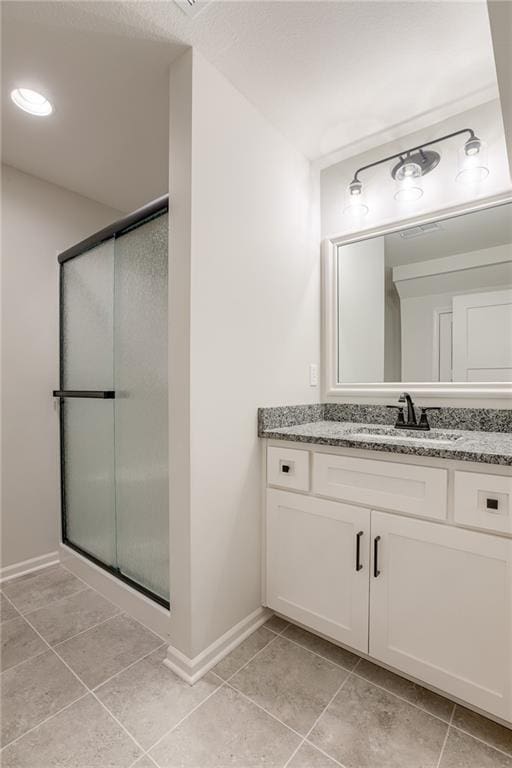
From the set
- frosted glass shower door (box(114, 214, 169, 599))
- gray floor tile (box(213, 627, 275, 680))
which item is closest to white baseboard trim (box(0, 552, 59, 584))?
frosted glass shower door (box(114, 214, 169, 599))

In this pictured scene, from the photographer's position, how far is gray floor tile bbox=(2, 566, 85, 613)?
186 cm

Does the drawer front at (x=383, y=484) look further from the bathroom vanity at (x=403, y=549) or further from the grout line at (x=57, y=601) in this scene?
the grout line at (x=57, y=601)

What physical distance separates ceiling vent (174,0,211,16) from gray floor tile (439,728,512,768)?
96.3 inches

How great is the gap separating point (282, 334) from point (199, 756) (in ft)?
5.12

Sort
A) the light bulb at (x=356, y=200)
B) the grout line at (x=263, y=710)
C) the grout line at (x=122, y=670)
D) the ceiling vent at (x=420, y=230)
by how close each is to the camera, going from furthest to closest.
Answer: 1. the light bulb at (x=356, y=200)
2. the ceiling vent at (x=420, y=230)
3. the grout line at (x=122, y=670)
4. the grout line at (x=263, y=710)

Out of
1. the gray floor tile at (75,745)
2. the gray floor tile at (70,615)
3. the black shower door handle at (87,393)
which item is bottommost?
the gray floor tile at (70,615)

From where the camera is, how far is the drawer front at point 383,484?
1239mm

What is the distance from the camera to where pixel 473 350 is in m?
1.70

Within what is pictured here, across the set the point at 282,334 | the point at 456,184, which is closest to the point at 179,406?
the point at 282,334

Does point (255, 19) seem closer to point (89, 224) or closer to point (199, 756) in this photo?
point (89, 224)

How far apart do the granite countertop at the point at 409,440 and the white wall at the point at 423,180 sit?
1055 mm

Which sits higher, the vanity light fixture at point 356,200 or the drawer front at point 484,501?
the vanity light fixture at point 356,200

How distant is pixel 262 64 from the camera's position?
145cm

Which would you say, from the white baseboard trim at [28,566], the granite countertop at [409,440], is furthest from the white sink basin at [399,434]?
the white baseboard trim at [28,566]
